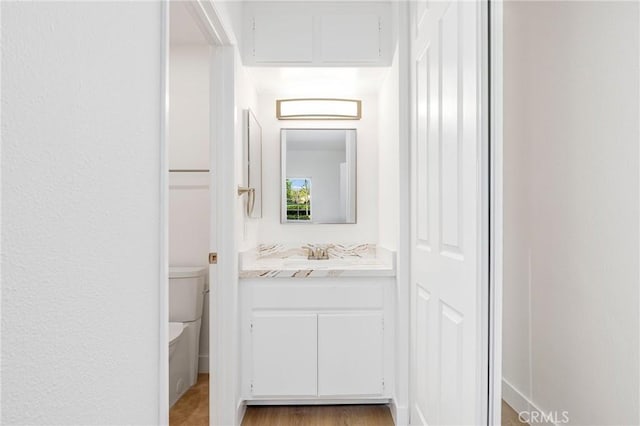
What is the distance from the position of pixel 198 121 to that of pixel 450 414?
2.57 m

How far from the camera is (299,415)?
2.68 meters

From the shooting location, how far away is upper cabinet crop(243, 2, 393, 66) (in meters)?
2.74

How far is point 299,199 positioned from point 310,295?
1.00 metres

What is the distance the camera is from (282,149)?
11.3ft

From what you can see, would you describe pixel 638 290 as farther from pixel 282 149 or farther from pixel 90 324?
pixel 282 149

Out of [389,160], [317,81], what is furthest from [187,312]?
[317,81]

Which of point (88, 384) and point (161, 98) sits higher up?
point (161, 98)

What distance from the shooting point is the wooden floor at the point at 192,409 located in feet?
A: 8.77

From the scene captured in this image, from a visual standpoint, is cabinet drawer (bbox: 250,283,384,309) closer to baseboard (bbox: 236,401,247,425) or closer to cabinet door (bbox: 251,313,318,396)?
cabinet door (bbox: 251,313,318,396)

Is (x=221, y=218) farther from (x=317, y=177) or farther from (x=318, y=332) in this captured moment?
(x=317, y=177)

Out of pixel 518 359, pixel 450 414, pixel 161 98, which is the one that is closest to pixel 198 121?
pixel 161 98

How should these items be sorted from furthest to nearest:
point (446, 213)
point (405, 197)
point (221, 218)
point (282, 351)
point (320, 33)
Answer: point (320, 33)
point (282, 351)
point (405, 197)
point (221, 218)
point (446, 213)

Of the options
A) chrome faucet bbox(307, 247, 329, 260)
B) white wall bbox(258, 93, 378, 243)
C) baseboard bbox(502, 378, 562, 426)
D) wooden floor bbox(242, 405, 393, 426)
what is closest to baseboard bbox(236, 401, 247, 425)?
wooden floor bbox(242, 405, 393, 426)

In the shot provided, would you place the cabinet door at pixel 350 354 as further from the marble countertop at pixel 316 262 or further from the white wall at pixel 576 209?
the white wall at pixel 576 209
